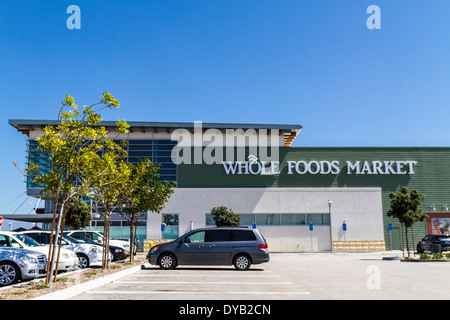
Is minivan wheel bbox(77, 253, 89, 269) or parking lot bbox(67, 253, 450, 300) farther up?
minivan wheel bbox(77, 253, 89, 269)

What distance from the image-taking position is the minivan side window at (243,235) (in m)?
17.7

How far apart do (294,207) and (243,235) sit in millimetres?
20249

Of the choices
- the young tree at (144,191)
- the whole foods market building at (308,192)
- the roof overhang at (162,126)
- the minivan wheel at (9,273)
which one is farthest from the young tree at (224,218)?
the minivan wheel at (9,273)

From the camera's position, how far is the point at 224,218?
1298 inches

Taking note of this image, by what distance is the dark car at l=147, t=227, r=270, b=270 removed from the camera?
17469 mm

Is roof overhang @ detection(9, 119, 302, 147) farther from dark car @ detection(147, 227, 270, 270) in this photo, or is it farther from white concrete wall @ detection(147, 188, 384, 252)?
dark car @ detection(147, 227, 270, 270)

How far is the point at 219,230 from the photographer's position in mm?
17875

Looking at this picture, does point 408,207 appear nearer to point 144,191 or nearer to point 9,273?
point 144,191

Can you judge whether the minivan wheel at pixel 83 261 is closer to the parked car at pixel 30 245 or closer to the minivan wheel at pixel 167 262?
the parked car at pixel 30 245

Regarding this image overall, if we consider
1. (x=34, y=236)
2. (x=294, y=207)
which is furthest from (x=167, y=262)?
(x=294, y=207)

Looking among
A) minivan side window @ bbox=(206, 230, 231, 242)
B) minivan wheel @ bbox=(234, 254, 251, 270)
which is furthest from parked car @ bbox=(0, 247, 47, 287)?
minivan wheel @ bbox=(234, 254, 251, 270)

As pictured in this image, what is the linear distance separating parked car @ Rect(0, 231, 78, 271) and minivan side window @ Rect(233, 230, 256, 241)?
6305 mm
